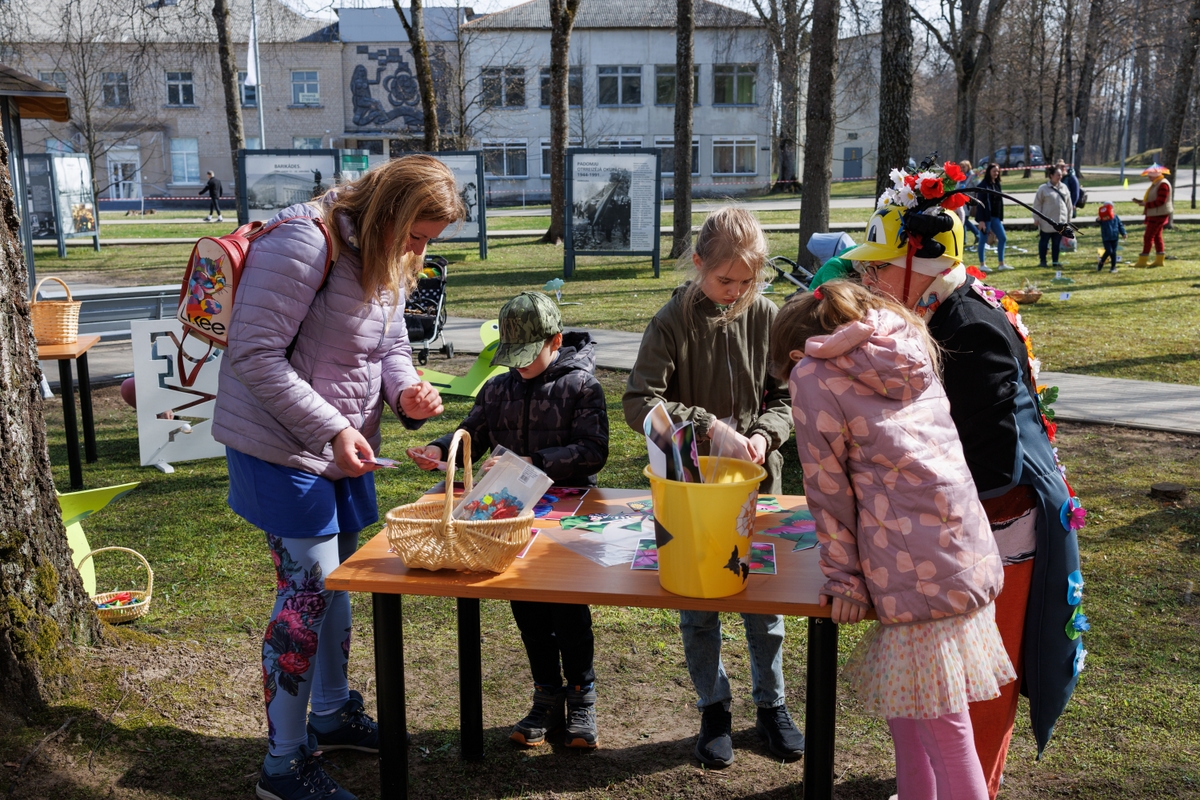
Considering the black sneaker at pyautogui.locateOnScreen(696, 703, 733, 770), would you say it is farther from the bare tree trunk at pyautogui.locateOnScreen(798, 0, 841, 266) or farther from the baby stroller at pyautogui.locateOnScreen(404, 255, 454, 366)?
the bare tree trunk at pyautogui.locateOnScreen(798, 0, 841, 266)

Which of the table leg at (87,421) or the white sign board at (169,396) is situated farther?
the table leg at (87,421)

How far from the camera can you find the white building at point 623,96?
4475 centimetres

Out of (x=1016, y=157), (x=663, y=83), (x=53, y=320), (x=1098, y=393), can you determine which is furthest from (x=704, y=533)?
(x=1016, y=157)

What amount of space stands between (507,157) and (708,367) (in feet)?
145

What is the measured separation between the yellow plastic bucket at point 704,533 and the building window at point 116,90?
48414 millimetres

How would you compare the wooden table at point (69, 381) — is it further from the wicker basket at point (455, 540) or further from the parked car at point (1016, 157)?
the parked car at point (1016, 157)

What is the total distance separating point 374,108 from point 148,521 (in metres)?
44.7

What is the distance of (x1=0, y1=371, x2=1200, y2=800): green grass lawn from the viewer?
2.90 m

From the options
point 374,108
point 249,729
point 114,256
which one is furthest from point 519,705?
point 374,108

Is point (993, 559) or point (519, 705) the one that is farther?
point (519, 705)

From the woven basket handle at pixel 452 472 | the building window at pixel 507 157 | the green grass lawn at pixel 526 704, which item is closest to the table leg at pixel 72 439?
the green grass lawn at pixel 526 704

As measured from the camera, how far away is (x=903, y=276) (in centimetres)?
249

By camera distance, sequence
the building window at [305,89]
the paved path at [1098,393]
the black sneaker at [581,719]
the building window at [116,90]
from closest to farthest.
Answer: the black sneaker at [581,719]
the paved path at [1098,393]
the building window at [116,90]
the building window at [305,89]

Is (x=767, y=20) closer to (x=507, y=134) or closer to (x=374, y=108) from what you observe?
(x=507, y=134)
